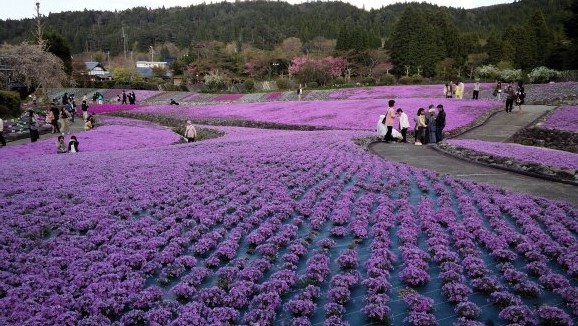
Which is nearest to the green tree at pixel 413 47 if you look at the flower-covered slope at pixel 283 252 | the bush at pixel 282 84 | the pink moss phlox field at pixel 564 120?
the bush at pixel 282 84

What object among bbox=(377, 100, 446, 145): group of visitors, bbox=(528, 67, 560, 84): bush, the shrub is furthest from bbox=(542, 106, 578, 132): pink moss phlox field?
the shrub

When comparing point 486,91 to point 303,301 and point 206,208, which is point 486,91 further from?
point 303,301

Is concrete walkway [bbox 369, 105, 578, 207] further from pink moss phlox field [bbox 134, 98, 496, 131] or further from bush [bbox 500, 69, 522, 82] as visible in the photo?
bush [bbox 500, 69, 522, 82]

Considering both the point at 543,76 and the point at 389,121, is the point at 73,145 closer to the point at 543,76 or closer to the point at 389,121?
the point at 389,121

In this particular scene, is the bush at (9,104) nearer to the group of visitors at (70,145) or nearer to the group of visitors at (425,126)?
the group of visitors at (70,145)

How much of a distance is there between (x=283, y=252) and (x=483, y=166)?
34.7 ft

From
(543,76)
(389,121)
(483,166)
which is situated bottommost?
(483,166)

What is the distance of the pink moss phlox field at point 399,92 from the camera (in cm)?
5028

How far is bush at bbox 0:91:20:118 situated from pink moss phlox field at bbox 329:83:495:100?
118 feet

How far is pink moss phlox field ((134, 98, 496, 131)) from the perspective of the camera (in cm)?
3244

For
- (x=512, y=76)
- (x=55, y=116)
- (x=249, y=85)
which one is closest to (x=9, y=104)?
(x=55, y=116)

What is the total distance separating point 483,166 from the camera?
634 inches

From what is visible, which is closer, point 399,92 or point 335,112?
point 335,112

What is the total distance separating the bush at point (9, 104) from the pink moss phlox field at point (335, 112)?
13.9m
